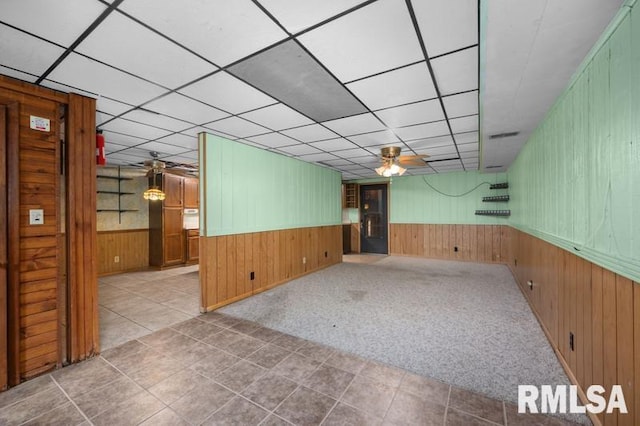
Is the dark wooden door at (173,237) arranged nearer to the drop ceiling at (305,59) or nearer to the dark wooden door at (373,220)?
the drop ceiling at (305,59)

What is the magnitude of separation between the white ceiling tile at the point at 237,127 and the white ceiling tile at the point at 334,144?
990 mm

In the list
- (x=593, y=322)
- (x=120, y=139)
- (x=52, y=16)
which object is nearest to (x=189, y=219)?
(x=120, y=139)

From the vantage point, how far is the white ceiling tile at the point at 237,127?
316 cm

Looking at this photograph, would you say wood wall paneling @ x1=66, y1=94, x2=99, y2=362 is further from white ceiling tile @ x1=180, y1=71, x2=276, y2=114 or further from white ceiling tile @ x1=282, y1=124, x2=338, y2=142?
white ceiling tile @ x1=282, y1=124, x2=338, y2=142

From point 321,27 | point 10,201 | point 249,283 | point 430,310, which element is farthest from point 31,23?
point 430,310

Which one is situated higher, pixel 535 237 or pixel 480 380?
pixel 535 237

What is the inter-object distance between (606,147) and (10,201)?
409cm

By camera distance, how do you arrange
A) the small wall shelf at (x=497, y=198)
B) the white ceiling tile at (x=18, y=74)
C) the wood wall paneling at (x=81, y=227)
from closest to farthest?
the white ceiling tile at (x=18, y=74)
the wood wall paneling at (x=81, y=227)
the small wall shelf at (x=497, y=198)

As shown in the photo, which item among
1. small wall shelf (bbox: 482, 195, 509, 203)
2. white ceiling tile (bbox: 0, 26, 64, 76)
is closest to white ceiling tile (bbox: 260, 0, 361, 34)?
white ceiling tile (bbox: 0, 26, 64, 76)

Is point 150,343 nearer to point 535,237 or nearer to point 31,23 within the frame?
point 31,23

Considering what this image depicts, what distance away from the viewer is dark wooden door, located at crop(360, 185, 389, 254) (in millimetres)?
8438

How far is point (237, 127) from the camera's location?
11.1ft

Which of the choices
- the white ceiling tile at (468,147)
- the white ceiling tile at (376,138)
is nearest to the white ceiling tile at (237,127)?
the white ceiling tile at (376,138)

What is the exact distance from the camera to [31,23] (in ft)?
4.96
